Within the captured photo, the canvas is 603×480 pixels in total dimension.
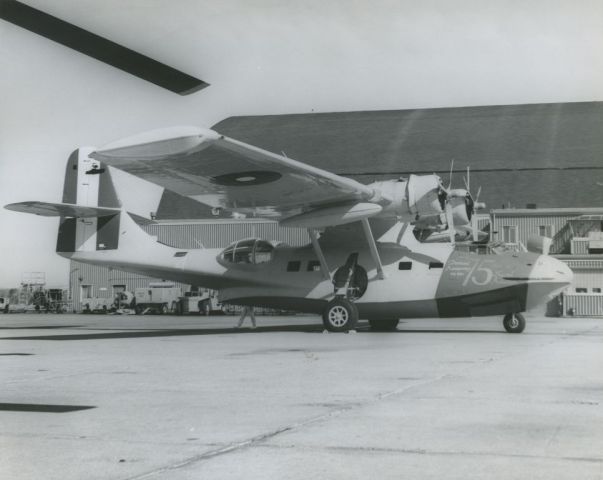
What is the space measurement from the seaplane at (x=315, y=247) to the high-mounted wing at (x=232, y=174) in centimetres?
4

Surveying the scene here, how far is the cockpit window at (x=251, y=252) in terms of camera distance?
22422 millimetres

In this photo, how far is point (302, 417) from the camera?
639 centimetres

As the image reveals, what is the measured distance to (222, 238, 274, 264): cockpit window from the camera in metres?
22.4

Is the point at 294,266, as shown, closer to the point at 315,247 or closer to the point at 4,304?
the point at 315,247

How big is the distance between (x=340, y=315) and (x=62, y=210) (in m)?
8.93

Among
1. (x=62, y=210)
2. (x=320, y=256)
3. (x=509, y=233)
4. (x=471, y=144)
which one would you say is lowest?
(x=320, y=256)

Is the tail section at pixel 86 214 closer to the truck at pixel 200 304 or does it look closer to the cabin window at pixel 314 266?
the cabin window at pixel 314 266

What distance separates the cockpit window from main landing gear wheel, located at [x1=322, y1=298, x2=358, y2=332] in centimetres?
276

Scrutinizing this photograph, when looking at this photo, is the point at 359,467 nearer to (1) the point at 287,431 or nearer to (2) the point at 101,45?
(1) the point at 287,431

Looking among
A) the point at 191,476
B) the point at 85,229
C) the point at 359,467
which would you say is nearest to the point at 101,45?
the point at 191,476

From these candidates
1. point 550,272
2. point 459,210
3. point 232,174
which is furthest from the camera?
point 459,210

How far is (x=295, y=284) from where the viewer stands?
21.8 meters

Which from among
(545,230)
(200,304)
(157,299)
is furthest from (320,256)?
(545,230)

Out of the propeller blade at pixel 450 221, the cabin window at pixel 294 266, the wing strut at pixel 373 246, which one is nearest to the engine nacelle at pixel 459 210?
the propeller blade at pixel 450 221
